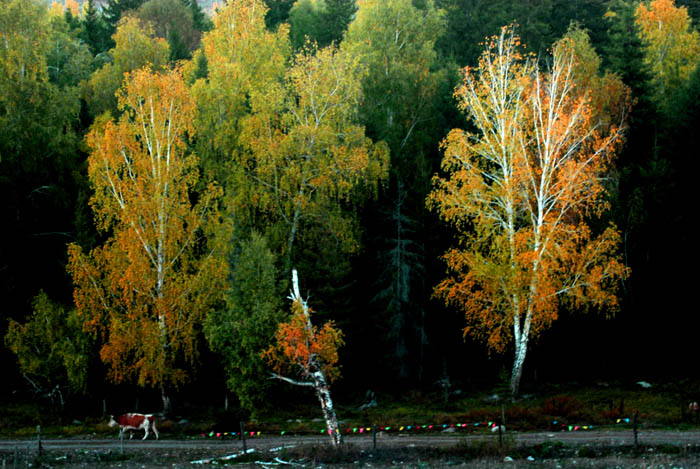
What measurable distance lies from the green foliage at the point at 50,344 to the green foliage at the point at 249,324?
662cm

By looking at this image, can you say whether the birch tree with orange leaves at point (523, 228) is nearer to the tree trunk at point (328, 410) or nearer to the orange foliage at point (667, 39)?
the tree trunk at point (328, 410)

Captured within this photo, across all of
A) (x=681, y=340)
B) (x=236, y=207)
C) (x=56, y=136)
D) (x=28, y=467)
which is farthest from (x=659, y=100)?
(x=28, y=467)

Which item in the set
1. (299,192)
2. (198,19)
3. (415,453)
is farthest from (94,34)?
(415,453)

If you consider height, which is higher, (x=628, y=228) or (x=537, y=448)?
(x=628, y=228)

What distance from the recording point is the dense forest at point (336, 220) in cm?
3441

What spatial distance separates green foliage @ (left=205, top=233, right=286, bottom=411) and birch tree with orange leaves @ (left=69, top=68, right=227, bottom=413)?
2098 mm

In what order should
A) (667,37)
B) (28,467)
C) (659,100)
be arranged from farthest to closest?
(667,37) < (659,100) < (28,467)

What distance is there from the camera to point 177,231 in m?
34.9

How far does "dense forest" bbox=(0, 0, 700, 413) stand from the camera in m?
34.4

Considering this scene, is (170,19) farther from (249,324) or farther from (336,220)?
(249,324)

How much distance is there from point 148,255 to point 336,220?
9.86 meters

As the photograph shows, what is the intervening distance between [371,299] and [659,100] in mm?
24060

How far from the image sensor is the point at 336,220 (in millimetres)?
39750

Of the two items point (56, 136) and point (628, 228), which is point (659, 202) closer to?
point (628, 228)
